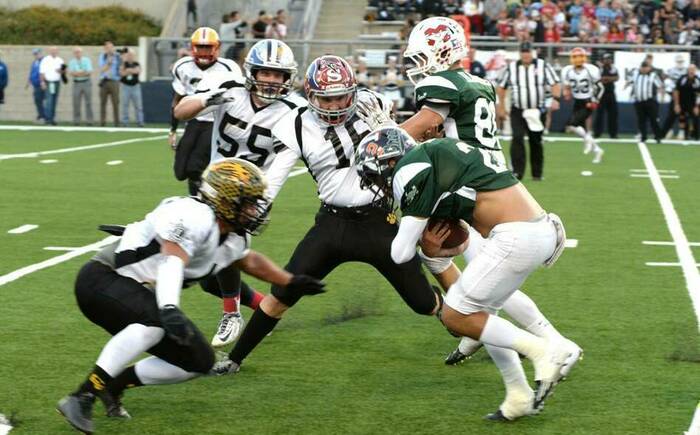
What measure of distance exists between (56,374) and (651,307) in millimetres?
3838

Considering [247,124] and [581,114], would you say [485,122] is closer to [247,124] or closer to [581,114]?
[247,124]

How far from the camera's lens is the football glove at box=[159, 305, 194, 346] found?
4711 mm

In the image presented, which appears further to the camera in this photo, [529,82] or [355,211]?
[529,82]

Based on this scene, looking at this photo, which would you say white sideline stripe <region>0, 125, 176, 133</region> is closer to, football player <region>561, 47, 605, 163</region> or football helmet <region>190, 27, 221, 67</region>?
football player <region>561, 47, 605, 163</region>

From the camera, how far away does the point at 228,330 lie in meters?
6.95

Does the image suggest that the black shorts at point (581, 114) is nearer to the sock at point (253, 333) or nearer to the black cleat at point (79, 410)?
the sock at point (253, 333)

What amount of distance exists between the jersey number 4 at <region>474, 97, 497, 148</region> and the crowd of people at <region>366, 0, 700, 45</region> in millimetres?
20242

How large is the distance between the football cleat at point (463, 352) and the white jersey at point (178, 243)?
1.49m

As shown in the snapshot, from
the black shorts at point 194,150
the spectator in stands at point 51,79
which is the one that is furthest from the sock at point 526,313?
the spectator in stands at point 51,79

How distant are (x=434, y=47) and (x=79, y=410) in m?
2.73

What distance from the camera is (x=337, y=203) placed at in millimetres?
6188

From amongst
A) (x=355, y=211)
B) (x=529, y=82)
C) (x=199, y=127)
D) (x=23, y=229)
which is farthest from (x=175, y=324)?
(x=529, y=82)

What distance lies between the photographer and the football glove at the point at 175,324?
471 centimetres

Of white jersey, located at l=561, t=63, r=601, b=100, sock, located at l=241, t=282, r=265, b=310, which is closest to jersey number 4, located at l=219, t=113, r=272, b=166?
sock, located at l=241, t=282, r=265, b=310
